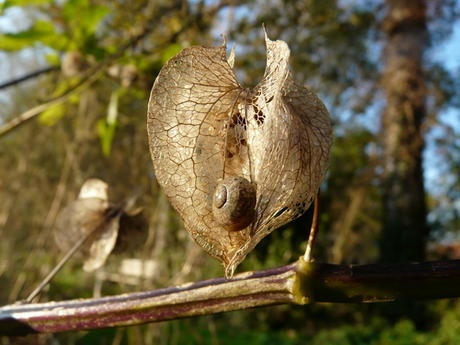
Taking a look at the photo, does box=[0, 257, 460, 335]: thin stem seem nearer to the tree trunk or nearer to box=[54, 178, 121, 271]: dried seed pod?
box=[54, 178, 121, 271]: dried seed pod

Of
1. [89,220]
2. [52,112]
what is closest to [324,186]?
[52,112]

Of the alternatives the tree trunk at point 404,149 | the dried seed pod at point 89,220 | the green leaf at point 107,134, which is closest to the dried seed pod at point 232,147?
the dried seed pod at point 89,220

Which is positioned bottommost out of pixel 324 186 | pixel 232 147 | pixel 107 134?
pixel 232 147

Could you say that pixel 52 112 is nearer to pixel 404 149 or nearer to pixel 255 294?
pixel 255 294

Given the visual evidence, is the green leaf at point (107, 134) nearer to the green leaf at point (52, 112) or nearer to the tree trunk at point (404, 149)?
the green leaf at point (52, 112)

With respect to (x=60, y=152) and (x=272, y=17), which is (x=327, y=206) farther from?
(x=272, y=17)

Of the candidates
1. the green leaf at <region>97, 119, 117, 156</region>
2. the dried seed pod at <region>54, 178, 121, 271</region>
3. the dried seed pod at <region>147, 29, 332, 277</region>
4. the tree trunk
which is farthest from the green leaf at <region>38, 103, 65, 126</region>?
the tree trunk

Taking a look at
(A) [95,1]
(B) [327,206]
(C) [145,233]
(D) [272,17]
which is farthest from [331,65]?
(C) [145,233]
